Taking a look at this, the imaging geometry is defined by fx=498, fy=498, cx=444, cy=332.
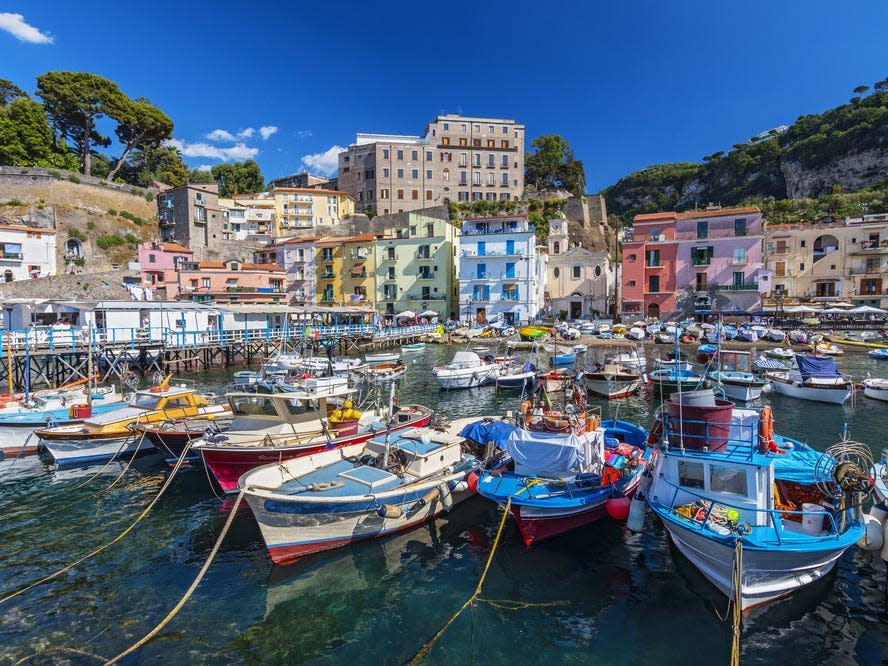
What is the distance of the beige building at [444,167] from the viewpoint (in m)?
85.0

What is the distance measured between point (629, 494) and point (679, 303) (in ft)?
166

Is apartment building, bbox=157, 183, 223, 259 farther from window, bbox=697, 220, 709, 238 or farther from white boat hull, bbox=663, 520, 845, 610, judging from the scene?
white boat hull, bbox=663, 520, 845, 610

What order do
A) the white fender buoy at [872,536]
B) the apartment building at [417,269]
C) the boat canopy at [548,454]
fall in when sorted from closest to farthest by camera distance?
the white fender buoy at [872,536] < the boat canopy at [548,454] < the apartment building at [417,269]

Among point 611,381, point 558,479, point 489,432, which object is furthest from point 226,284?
point 558,479

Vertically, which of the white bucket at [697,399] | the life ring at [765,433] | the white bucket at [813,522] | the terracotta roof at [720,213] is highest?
the terracotta roof at [720,213]

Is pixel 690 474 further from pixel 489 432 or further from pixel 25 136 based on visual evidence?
pixel 25 136

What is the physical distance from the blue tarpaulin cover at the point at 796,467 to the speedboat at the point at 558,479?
3.17 metres

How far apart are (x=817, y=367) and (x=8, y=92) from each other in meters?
94.9

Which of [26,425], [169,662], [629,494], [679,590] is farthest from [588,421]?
[26,425]

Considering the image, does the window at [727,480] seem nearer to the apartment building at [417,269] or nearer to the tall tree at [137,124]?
the apartment building at [417,269]

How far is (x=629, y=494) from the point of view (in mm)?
13008

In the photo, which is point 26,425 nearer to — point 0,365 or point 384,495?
point 384,495

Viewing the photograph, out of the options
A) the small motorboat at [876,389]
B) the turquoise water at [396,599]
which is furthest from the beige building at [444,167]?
the turquoise water at [396,599]

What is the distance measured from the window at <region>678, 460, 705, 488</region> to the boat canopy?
2.46 metres
